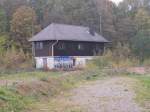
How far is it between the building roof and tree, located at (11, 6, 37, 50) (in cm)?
738

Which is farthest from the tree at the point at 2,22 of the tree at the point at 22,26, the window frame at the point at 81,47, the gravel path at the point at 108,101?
the gravel path at the point at 108,101

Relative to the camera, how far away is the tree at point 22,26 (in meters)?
55.2

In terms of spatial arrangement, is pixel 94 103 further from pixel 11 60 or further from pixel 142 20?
pixel 142 20

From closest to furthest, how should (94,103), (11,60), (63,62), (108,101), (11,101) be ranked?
(11,101) < (94,103) < (108,101) < (11,60) < (63,62)

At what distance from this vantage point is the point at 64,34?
48.5 m

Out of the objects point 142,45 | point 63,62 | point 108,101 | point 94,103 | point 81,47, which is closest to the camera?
point 94,103

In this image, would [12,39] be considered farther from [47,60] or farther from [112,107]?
[112,107]

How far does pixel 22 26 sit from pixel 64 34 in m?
9.96

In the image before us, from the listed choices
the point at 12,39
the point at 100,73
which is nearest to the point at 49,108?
the point at 100,73

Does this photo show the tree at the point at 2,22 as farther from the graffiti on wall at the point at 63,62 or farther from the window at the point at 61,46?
the graffiti on wall at the point at 63,62

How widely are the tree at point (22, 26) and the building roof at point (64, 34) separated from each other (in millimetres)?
7378

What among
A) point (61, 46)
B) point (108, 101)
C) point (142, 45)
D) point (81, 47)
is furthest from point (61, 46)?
point (108, 101)

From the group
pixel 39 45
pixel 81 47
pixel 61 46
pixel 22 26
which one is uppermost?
pixel 22 26

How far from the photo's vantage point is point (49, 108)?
538 inches
